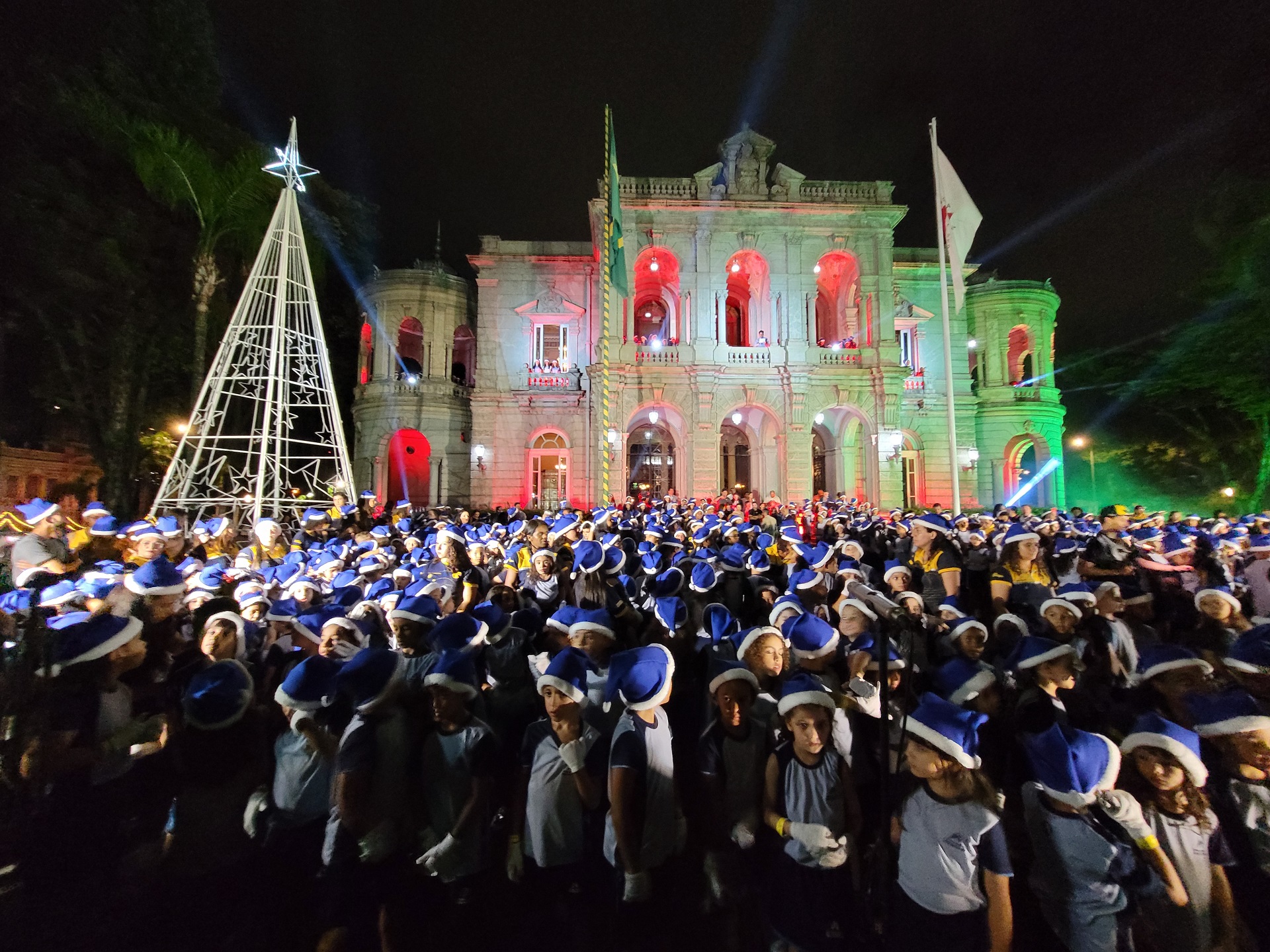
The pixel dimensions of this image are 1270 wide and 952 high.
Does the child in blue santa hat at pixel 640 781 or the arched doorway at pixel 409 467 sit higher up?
the arched doorway at pixel 409 467

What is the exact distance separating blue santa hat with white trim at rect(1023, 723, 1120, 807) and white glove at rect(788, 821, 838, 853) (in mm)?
1031

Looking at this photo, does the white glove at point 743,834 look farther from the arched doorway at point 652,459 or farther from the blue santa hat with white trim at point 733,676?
the arched doorway at point 652,459

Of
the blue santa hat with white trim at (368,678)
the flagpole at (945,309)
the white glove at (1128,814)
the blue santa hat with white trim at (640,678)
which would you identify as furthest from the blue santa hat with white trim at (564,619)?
the flagpole at (945,309)

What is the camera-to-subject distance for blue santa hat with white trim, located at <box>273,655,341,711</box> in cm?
293

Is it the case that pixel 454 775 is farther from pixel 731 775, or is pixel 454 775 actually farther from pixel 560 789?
pixel 731 775

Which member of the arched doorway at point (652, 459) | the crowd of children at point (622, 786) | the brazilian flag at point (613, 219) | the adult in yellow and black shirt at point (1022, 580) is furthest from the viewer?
the arched doorway at point (652, 459)

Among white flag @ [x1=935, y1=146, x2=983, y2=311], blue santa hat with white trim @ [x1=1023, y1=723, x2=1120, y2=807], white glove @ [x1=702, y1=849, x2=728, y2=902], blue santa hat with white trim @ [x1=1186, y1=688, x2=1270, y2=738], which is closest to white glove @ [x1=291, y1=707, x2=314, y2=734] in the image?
white glove @ [x1=702, y1=849, x2=728, y2=902]

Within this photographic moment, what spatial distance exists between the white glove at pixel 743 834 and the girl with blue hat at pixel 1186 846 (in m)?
1.77

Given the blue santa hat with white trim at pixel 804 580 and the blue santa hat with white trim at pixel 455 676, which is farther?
the blue santa hat with white trim at pixel 804 580

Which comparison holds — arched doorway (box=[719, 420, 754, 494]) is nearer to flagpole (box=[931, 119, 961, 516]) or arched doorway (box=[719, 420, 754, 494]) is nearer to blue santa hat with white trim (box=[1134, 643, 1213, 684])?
flagpole (box=[931, 119, 961, 516])

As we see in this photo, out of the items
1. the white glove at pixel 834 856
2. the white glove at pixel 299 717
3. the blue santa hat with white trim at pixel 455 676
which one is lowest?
the white glove at pixel 834 856

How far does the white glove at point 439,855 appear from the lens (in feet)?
9.66

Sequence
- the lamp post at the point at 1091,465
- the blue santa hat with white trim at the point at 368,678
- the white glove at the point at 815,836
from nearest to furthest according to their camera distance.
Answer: the white glove at the point at 815,836 → the blue santa hat with white trim at the point at 368,678 → the lamp post at the point at 1091,465

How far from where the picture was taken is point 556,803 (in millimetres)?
3123
